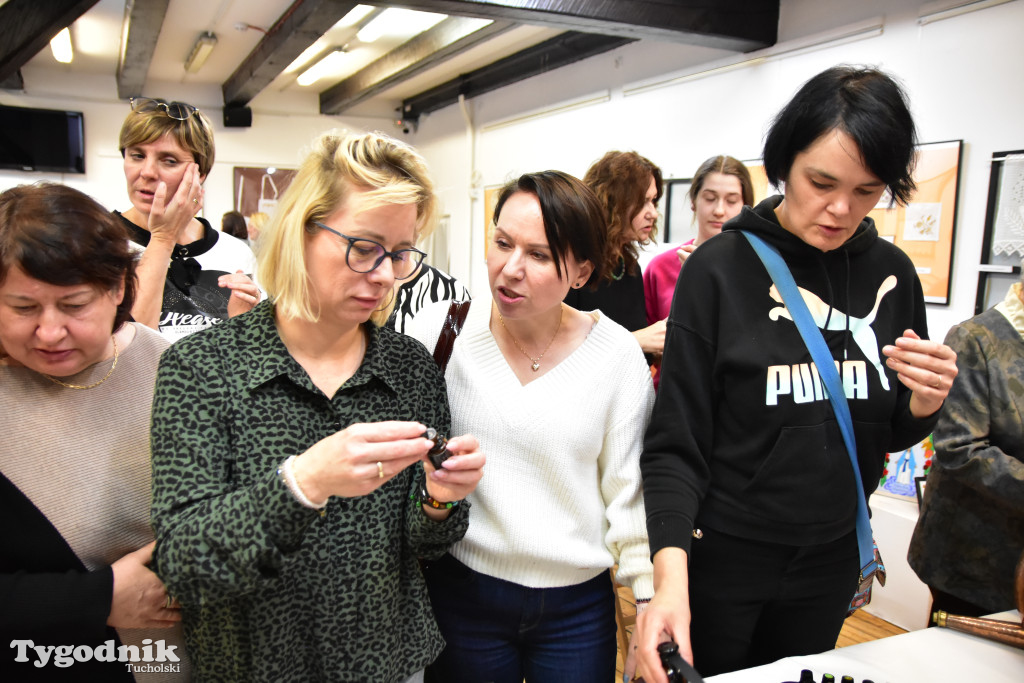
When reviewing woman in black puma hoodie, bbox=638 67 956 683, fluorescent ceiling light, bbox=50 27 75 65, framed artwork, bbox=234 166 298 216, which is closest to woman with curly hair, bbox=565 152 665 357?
woman in black puma hoodie, bbox=638 67 956 683

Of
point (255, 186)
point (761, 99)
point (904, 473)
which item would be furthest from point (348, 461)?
point (255, 186)

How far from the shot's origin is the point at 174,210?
1976 millimetres

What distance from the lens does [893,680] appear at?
1.30 m

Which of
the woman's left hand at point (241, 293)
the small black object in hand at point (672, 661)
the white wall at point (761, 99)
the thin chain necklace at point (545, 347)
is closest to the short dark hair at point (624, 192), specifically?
the white wall at point (761, 99)

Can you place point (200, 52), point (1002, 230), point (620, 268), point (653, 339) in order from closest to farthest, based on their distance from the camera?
point (653, 339) < point (620, 268) < point (1002, 230) < point (200, 52)

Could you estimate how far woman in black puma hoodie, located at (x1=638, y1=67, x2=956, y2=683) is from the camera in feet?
4.28

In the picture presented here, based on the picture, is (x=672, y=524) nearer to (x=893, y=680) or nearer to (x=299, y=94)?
(x=893, y=680)

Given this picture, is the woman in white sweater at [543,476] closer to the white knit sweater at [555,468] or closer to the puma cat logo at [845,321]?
the white knit sweater at [555,468]

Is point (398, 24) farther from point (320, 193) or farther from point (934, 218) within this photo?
point (320, 193)

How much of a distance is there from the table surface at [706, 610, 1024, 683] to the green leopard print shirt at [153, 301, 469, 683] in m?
0.62

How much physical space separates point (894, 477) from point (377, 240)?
11.7 feet

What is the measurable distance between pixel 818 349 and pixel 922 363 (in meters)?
0.18

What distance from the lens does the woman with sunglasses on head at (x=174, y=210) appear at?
1973 millimetres

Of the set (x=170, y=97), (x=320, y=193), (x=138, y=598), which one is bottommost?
(x=138, y=598)
